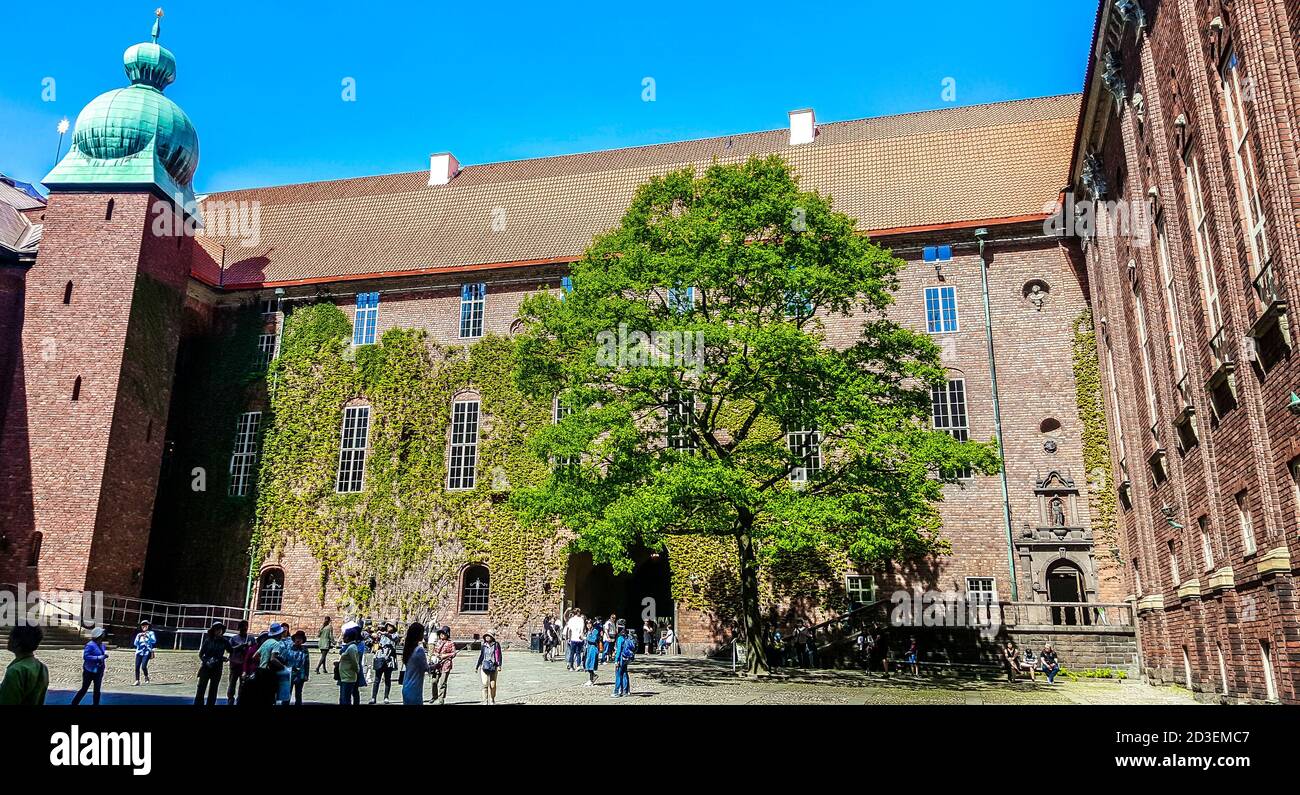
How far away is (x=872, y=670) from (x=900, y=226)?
1328 centimetres

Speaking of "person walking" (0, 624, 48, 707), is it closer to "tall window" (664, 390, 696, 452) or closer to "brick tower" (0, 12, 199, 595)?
"tall window" (664, 390, 696, 452)

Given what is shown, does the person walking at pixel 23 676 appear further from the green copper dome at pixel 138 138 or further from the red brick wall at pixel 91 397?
the green copper dome at pixel 138 138

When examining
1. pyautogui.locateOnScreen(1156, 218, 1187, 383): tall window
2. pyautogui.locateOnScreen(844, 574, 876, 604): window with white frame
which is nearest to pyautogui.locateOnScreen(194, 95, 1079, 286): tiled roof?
pyautogui.locateOnScreen(1156, 218, 1187, 383): tall window

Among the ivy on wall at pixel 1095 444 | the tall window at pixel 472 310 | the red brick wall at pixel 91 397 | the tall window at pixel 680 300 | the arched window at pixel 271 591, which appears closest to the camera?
the tall window at pixel 680 300

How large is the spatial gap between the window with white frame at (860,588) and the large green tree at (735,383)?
5.88 meters

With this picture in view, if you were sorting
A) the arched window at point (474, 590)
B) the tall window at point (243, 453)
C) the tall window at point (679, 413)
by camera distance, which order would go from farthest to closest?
1. the tall window at point (243, 453)
2. the arched window at point (474, 590)
3. the tall window at point (679, 413)

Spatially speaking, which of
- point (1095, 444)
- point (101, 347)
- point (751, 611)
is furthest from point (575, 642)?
point (101, 347)

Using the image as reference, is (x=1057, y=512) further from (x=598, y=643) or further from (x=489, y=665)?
(x=489, y=665)

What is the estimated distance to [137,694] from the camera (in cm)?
1563

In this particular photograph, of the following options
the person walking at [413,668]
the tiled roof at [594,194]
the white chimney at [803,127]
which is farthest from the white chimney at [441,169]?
the person walking at [413,668]
